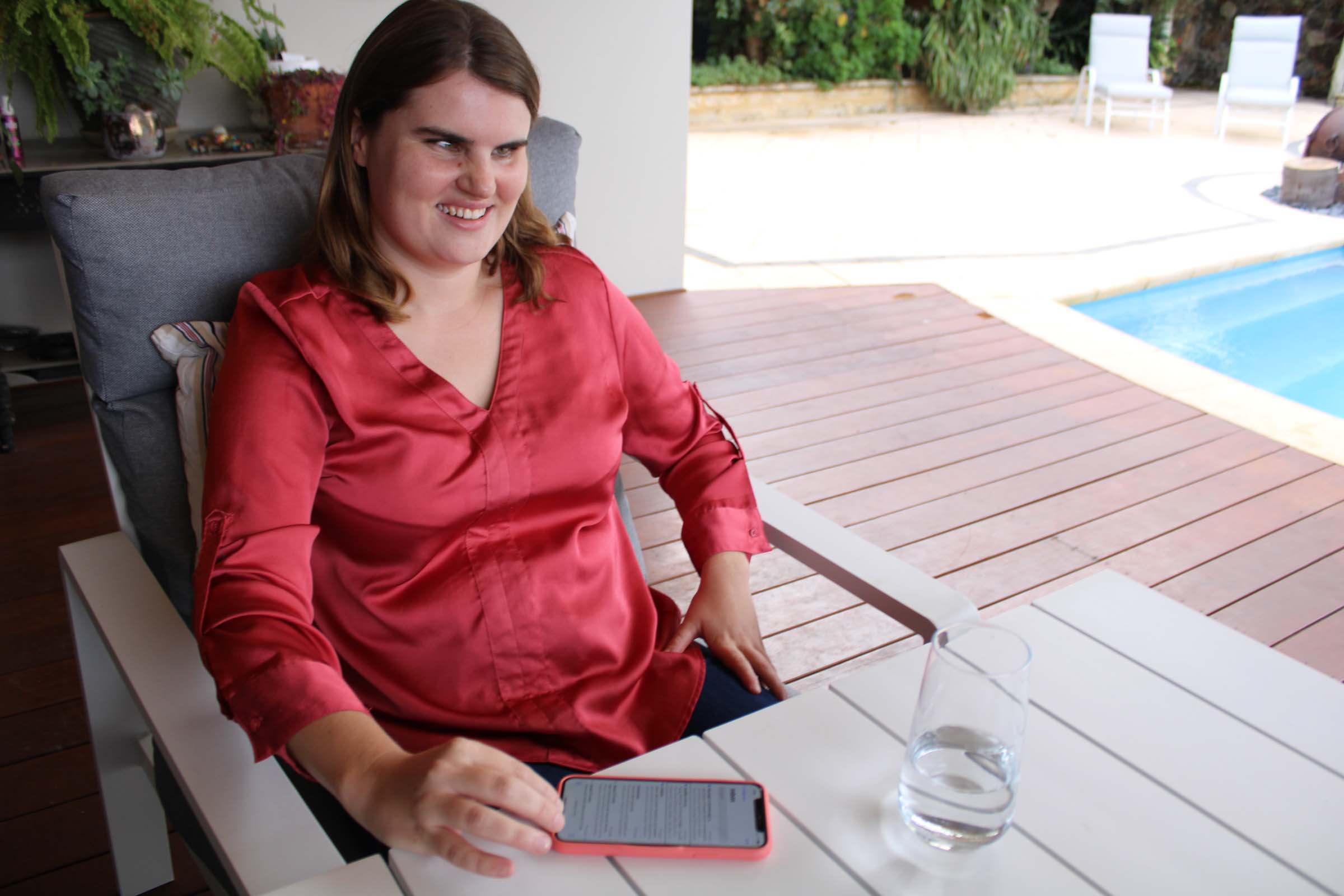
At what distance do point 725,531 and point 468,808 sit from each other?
0.63 metres

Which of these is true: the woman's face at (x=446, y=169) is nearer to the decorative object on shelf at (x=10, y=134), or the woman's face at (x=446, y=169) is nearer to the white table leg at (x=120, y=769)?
the white table leg at (x=120, y=769)

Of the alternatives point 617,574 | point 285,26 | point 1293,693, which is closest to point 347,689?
point 617,574

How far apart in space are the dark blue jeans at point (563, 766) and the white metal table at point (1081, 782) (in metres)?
0.21

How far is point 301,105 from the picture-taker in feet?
9.48

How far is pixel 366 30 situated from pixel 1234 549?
113 inches

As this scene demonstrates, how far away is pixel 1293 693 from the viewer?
97 cm

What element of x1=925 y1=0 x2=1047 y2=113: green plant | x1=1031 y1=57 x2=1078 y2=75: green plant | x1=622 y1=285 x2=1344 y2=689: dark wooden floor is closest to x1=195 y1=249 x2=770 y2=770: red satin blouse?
x1=622 y1=285 x2=1344 y2=689: dark wooden floor

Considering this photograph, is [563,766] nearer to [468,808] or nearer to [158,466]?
[468,808]

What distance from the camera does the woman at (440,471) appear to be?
102cm

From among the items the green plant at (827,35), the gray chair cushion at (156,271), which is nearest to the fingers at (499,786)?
the gray chair cushion at (156,271)

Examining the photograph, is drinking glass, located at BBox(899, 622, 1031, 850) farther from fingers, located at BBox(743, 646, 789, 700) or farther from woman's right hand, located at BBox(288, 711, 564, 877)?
fingers, located at BBox(743, 646, 789, 700)

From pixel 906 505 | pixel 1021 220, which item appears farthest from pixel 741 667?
pixel 1021 220

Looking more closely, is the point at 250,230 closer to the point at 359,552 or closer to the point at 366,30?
the point at 359,552

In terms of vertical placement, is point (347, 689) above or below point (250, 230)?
below
